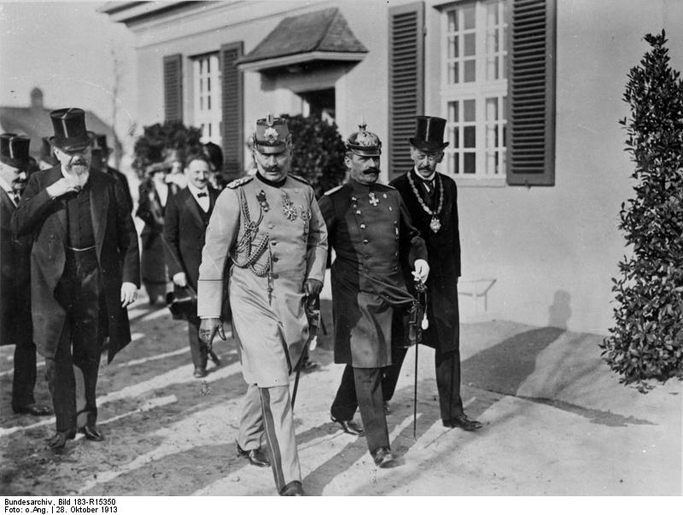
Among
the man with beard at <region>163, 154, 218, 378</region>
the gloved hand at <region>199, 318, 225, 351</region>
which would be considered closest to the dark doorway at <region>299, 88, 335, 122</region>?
the man with beard at <region>163, 154, 218, 378</region>

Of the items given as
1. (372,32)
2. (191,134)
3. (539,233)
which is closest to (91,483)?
(539,233)

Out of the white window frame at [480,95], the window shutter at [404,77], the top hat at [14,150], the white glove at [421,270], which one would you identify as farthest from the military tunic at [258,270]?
the window shutter at [404,77]

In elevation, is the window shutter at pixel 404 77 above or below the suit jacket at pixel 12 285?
above

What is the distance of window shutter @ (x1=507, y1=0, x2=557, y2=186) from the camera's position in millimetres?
8289

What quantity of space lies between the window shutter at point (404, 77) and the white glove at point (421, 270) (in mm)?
4790

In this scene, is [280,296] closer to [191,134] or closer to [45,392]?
[45,392]

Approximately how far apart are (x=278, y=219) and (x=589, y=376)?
322cm

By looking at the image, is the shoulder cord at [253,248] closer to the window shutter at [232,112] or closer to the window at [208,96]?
the window shutter at [232,112]

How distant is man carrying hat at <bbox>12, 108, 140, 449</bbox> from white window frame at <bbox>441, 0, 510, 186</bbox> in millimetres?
4669

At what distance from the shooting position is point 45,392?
270 inches

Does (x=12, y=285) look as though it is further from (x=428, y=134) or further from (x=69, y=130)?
(x=428, y=134)

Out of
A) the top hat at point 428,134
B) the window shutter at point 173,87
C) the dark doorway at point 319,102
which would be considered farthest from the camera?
the window shutter at point 173,87

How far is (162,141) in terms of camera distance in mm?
12836

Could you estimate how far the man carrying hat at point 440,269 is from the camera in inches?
224
